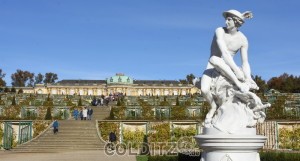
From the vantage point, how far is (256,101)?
320 inches

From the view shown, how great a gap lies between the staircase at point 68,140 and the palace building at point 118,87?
8806cm

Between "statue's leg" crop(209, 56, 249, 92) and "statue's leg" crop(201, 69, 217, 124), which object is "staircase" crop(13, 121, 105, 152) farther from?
"statue's leg" crop(209, 56, 249, 92)

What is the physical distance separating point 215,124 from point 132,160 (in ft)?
30.9

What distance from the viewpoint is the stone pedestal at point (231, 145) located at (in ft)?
25.0

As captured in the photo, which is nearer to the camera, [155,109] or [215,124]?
[215,124]

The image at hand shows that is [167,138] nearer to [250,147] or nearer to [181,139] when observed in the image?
[181,139]

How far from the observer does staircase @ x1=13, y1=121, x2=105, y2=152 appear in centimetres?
2336

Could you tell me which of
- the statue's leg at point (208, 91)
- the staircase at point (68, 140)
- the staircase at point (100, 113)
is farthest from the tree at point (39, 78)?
the statue's leg at point (208, 91)

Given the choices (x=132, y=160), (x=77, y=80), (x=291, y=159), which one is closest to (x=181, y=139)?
(x=132, y=160)

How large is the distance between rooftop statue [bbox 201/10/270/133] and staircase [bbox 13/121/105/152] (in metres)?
15.6

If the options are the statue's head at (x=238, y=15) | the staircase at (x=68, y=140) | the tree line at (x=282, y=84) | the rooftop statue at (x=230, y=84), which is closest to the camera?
the rooftop statue at (x=230, y=84)

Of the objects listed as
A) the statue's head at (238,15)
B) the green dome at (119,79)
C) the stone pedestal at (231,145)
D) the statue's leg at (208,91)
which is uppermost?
the green dome at (119,79)

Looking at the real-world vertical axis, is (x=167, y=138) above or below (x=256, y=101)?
below

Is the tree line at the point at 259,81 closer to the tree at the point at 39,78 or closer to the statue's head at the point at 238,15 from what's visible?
the tree at the point at 39,78
